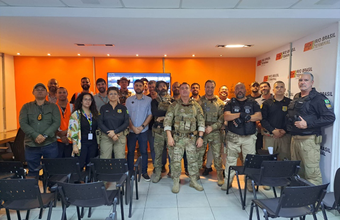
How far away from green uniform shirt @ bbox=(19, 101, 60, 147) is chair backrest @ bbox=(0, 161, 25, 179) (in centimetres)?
49

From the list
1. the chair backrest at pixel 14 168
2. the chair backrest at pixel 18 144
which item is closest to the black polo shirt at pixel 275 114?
the chair backrest at pixel 14 168

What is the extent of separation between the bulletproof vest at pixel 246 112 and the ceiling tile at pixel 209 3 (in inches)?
59.3

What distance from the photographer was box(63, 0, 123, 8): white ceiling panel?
295cm

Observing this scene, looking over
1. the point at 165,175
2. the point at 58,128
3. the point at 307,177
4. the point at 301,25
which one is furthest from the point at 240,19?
the point at 58,128

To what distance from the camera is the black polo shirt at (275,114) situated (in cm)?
361

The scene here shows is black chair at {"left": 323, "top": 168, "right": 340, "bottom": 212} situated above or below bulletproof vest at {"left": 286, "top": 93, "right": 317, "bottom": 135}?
below

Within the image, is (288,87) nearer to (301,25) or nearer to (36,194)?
(301,25)

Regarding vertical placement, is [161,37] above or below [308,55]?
above

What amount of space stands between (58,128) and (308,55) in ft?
15.9

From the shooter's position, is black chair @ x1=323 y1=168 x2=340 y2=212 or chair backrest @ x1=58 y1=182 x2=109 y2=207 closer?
chair backrest @ x1=58 y1=182 x2=109 y2=207

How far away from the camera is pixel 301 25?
139 inches

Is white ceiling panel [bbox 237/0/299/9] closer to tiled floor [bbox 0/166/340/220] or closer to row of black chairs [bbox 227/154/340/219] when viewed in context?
row of black chairs [bbox 227/154/340/219]

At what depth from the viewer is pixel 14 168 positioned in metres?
2.66

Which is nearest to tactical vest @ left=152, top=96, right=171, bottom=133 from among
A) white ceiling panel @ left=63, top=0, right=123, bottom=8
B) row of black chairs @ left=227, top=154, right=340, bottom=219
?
row of black chairs @ left=227, top=154, right=340, bottom=219
